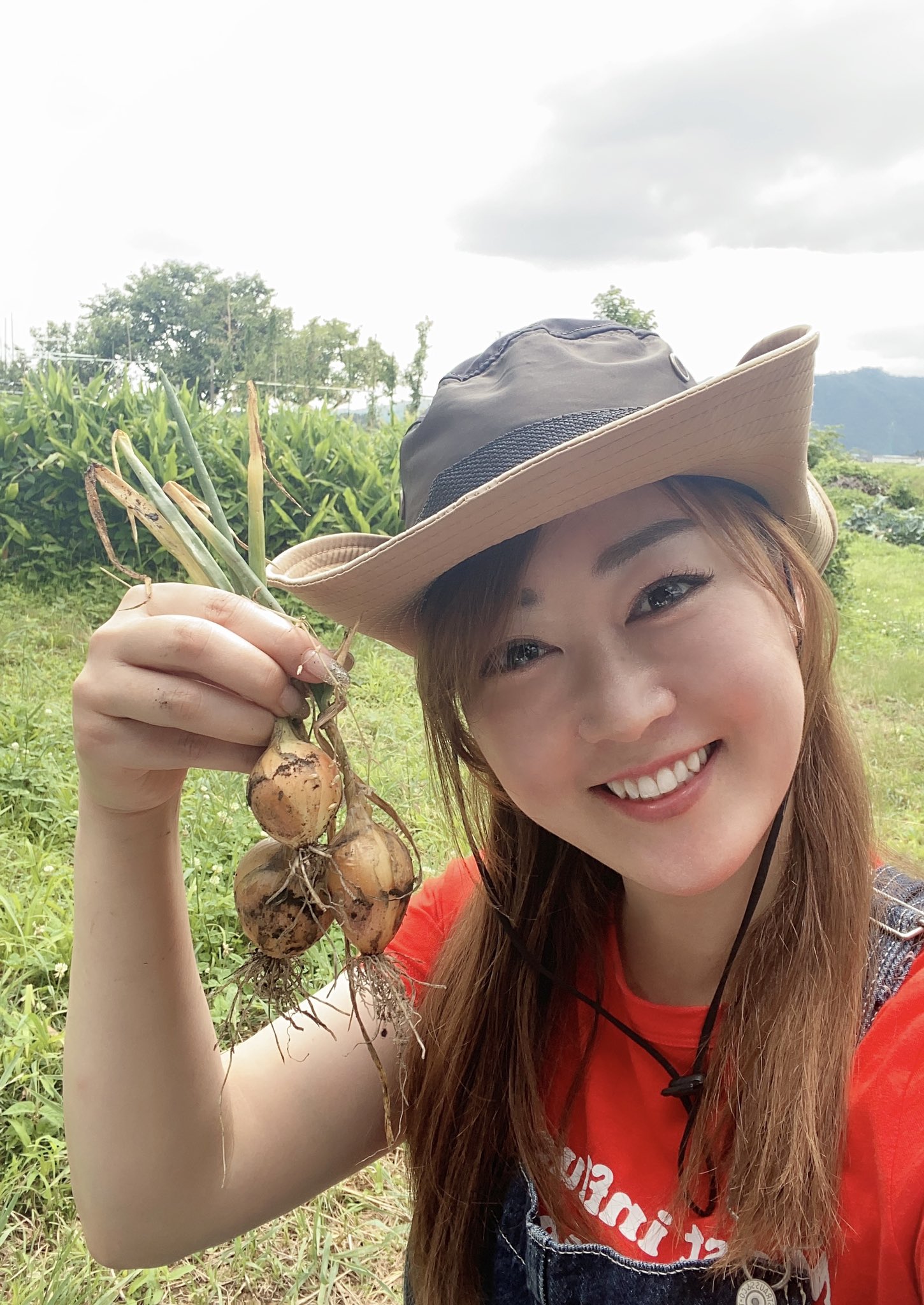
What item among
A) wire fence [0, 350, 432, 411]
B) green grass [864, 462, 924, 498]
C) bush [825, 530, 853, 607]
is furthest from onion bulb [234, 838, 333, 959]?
green grass [864, 462, 924, 498]

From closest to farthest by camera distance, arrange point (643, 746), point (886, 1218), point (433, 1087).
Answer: point (886, 1218) < point (643, 746) < point (433, 1087)

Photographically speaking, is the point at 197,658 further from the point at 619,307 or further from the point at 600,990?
the point at 619,307

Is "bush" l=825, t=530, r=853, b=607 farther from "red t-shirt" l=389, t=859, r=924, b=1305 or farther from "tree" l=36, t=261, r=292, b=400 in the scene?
"tree" l=36, t=261, r=292, b=400

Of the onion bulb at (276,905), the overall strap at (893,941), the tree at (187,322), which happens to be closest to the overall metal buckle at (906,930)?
the overall strap at (893,941)

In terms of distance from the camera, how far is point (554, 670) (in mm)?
1089

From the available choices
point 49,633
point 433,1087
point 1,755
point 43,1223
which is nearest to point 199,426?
point 49,633

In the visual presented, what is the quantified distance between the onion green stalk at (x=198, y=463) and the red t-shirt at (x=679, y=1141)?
0.71 m

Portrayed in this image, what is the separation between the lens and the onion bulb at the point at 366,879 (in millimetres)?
1036

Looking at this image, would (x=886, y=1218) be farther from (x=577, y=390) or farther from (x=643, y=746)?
(x=577, y=390)

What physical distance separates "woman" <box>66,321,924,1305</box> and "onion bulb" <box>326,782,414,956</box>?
16cm

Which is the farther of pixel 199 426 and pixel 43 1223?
pixel 199 426

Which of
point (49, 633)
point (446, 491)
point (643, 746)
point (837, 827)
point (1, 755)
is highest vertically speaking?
point (446, 491)

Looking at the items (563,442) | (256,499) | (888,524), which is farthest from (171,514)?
(888,524)

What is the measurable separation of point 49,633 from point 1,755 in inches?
117
